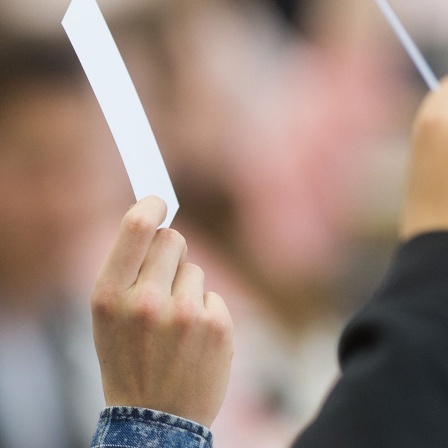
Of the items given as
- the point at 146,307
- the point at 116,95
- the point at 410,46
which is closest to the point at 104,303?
the point at 146,307

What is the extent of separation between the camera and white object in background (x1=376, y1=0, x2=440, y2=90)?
0.50m

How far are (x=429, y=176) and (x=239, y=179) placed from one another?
0.80ft

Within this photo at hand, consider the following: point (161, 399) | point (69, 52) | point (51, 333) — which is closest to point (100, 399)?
point (51, 333)

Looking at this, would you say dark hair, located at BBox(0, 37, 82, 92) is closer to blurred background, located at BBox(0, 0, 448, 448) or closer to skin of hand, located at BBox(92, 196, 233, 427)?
blurred background, located at BBox(0, 0, 448, 448)

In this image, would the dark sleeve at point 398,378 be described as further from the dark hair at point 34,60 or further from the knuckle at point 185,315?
the dark hair at point 34,60

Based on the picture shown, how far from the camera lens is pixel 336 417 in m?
0.27

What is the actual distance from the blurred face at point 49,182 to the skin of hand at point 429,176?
0.28 metres

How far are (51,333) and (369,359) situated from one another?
1.16ft

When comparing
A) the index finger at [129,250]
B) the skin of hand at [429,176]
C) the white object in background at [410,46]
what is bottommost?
the skin of hand at [429,176]

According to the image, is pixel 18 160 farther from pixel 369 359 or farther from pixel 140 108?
pixel 369 359

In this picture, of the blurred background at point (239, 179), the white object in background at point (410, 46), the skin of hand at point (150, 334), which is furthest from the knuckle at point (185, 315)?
the white object in background at point (410, 46)

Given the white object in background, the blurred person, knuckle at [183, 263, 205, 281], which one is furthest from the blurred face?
the white object in background

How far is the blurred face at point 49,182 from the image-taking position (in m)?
0.53

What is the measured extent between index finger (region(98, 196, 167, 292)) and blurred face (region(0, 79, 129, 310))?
0.13 metres
